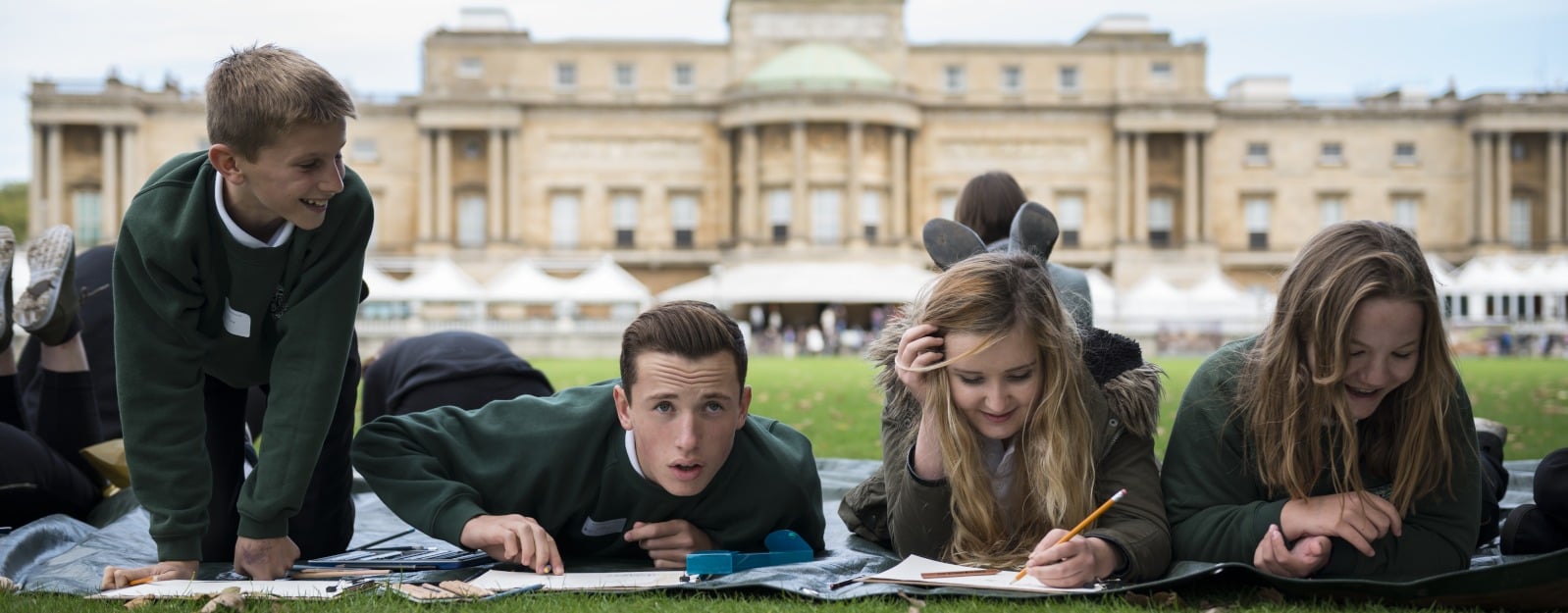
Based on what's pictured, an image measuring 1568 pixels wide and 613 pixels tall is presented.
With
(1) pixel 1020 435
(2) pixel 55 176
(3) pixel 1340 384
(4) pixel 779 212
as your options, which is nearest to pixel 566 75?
(4) pixel 779 212

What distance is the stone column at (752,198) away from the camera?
5169 cm

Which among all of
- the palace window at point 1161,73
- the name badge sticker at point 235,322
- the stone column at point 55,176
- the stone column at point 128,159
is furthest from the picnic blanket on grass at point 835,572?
the stone column at point 55,176

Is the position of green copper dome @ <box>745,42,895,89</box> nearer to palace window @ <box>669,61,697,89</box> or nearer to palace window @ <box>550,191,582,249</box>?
palace window @ <box>669,61,697,89</box>

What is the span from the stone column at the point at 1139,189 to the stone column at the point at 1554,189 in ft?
57.7

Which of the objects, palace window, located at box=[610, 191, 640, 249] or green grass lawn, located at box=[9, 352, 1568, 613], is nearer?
green grass lawn, located at box=[9, 352, 1568, 613]

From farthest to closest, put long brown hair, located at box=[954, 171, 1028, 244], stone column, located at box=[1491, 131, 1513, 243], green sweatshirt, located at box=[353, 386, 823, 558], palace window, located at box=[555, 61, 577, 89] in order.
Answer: stone column, located at box=[1491, 131, 1513, 243], palace window, located at box=[555, 61, 577, 89], long brown hair, located at box=[954, 171, 1028, 244], green sweatshirt, located at box=[353, 386, 823, 558]

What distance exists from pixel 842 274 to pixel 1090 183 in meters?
13.3

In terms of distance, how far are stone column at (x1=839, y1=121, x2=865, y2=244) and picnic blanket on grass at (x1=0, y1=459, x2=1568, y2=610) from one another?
44186 millimetres

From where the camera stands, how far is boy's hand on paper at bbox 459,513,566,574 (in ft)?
15.1

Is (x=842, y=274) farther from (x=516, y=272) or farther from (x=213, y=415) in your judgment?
(x=213, y=415)

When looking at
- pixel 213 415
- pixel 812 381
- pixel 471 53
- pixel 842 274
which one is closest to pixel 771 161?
pixel 842 274

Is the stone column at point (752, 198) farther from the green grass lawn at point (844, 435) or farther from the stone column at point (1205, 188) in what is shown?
the green grass lawn at point (844, 435)

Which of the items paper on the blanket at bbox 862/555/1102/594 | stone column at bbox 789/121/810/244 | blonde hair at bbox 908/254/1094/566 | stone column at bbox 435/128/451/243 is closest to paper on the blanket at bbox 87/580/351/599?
paper on the blanket at bbox 862/555/1102/594

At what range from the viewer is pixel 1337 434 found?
4.32 m
